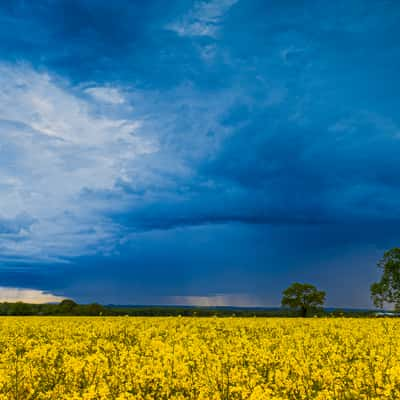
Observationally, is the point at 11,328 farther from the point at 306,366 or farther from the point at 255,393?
the point at 255,393

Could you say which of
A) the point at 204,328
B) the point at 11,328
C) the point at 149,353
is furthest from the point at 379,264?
the point at 149,353

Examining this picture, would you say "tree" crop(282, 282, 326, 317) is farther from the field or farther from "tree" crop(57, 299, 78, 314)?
the field

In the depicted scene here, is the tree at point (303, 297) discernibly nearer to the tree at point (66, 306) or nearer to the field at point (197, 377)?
the tree at point (66, 306)

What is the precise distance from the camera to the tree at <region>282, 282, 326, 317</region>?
67.4 metres

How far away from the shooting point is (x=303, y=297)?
224 ft

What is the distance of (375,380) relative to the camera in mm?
8188

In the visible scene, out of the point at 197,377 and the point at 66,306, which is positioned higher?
the point at 197,377

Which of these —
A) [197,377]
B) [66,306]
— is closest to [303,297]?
[66,306]

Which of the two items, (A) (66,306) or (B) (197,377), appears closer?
(B) (197,377)

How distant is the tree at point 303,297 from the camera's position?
6738 centimetres

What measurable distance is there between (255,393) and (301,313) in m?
65.1

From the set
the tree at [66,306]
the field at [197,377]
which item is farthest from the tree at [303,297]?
the field at [197,377]

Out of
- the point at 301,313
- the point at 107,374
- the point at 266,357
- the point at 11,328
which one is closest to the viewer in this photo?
the point at 107,374

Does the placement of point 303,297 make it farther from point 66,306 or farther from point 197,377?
point 197,377
